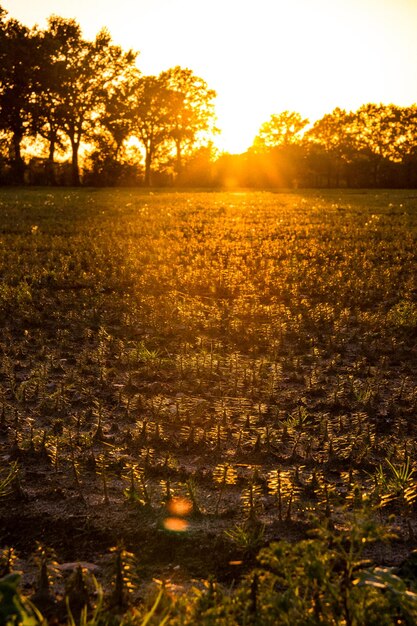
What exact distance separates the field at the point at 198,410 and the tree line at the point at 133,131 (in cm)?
5039

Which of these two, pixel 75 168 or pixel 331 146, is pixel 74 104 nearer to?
pixel 75 168

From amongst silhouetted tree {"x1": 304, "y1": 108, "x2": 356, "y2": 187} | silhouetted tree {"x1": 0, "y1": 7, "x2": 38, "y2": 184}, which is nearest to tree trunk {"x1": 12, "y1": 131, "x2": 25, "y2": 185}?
silhouetted tree {"x1": 0, "y1": 7, "x2": 38, "y2": 184}

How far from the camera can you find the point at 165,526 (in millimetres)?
3246

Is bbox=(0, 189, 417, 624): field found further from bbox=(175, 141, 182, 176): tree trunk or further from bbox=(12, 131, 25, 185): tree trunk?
bbox=(175, 141, 182, 176): tree trunk

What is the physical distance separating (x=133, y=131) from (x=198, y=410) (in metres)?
66.6

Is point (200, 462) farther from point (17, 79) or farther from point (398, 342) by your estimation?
point (17, 79)

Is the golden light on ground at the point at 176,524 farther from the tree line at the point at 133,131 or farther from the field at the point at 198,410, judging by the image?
the tree line at the point at 133,131

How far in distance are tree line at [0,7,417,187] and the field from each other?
50385mm

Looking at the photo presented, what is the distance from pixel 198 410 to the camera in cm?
505

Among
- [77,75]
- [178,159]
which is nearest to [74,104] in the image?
[77,75]

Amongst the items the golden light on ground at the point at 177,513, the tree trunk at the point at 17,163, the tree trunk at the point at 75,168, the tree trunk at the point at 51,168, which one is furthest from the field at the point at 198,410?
the tree trunk at the point at 51,168

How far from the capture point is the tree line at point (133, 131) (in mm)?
58438

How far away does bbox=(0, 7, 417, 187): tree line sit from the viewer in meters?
58.4

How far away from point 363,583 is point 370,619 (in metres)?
0.16
